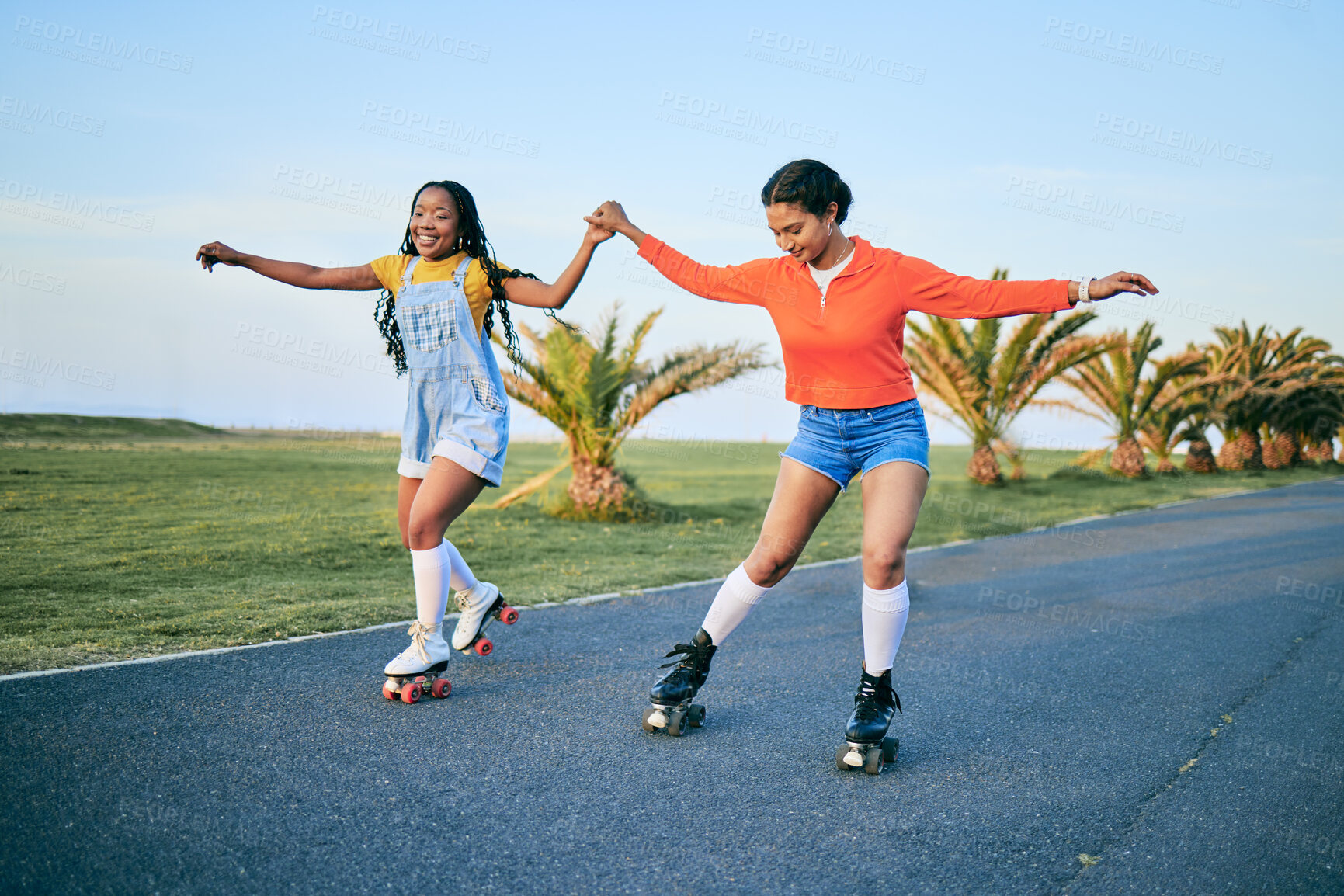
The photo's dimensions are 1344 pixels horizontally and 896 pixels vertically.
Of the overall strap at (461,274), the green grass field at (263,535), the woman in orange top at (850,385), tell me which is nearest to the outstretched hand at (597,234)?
the woman in orange top at (850,385)

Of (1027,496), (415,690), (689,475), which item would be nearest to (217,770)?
(415,690)

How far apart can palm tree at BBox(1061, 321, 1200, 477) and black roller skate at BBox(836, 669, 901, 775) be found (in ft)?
71.3

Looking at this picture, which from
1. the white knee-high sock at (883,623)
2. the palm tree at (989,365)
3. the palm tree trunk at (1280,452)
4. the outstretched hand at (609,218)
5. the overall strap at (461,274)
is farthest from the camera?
the palm tree trunk at (1280,452)

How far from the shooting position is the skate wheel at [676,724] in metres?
3.64

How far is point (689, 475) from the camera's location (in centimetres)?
2364

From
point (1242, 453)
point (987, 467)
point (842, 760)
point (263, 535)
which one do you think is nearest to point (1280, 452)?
point (1242, 453)

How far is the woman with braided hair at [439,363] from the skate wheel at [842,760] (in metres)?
1.75

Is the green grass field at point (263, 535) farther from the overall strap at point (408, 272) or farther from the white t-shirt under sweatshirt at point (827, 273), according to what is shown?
the white t-shirt under sweatshirt at point (827, 273)

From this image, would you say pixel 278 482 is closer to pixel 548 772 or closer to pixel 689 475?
pixel 689 475

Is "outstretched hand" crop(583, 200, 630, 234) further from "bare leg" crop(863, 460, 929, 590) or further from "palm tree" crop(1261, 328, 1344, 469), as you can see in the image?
"palm tree" crop(1261, 328, 1344, 469)

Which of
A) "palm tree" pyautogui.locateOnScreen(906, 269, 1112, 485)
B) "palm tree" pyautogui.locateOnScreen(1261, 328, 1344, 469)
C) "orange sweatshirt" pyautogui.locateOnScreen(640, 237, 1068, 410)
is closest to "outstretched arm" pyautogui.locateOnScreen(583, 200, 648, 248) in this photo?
"orange sweatshirt" pyautogui.locateOnScreen(640, 237, 1068, 410)

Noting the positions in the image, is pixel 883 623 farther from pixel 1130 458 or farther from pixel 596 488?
pixel 1130 458

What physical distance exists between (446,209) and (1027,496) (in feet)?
54.0

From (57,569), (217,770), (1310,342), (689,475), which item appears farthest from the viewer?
(1310,342)
